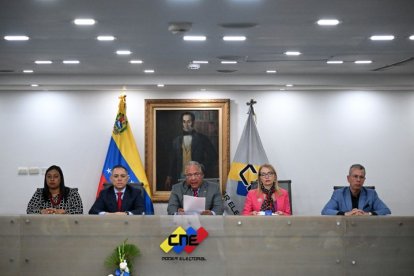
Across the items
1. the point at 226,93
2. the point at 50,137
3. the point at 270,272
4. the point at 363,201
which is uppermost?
the point at 226,93

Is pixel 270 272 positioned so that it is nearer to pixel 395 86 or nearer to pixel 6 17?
pixel 6 17

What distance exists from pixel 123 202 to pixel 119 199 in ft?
0.18

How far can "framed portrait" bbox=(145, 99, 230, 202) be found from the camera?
924cm

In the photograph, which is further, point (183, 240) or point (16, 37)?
point (16, 37)

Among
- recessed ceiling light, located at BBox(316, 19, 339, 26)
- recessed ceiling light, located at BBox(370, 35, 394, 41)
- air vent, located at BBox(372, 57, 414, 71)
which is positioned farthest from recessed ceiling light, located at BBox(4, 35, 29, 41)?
air vent, located at BBox(372, 57, 414, 71)

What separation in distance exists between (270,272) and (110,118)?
522 centimetres

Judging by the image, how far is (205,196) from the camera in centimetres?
606

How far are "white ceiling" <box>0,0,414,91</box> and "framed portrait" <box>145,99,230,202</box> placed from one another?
316 millimetres

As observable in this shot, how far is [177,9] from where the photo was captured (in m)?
4.57

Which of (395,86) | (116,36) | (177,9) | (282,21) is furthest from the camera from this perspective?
(395,86)

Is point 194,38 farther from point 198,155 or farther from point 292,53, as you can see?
point 198,155

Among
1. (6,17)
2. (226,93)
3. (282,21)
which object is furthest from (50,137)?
(282,21)

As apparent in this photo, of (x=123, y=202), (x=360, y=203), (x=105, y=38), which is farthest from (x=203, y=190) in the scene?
(x=105, y=38)

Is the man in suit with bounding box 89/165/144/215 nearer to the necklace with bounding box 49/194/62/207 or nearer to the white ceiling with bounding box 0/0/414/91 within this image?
the necklace with bounding box 49/194/62/207
